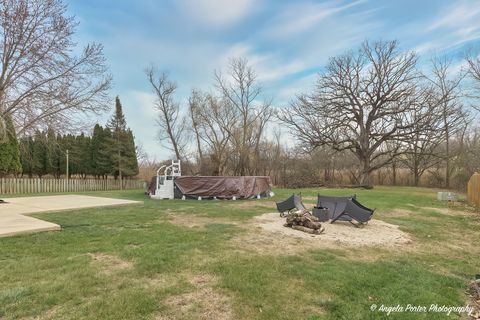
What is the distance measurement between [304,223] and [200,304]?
12.9 ft

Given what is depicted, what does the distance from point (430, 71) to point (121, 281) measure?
30094mm

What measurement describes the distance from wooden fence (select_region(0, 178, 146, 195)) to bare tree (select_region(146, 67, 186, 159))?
5.52m

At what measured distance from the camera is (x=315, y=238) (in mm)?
5504

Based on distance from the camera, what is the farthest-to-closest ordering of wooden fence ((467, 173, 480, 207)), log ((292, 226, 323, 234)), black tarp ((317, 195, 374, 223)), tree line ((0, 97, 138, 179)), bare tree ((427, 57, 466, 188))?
tree line ((0, 97, 138, 179))
bare tree ((427, 57, 466, 188))
wooden fence ((467, 173, 480, 207))
black tarp ((317, 195, 374, 223))
log ((292, 226, 323, 234))

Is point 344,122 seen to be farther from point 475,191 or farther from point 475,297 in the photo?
point 475,297

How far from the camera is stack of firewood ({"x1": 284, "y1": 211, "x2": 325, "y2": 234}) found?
19.7 feet

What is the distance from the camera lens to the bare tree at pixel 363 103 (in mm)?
22078

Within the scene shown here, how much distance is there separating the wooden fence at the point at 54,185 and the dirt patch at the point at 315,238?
1769cm

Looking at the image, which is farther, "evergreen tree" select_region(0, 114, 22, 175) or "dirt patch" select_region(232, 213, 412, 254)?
"evergreen tree" select_region(0, 114, 22, 175)

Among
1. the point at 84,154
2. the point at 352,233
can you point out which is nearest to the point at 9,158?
the point at 84,154

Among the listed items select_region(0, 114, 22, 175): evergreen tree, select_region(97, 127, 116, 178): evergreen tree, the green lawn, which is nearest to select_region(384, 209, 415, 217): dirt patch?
the green lawn

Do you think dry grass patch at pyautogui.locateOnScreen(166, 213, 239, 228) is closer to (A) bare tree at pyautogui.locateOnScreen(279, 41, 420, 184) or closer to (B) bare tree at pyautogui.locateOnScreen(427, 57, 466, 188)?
(A) bare tree at pyautogui.locateOnScreen(279, 41, 420, 184)

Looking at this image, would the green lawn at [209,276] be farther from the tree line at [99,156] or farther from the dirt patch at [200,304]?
the tree line at [99,156]

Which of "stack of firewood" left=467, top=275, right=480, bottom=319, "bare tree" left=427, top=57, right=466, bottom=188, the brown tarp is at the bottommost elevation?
"stack of firewood" left=467, top=275, right=480, bottom=319
